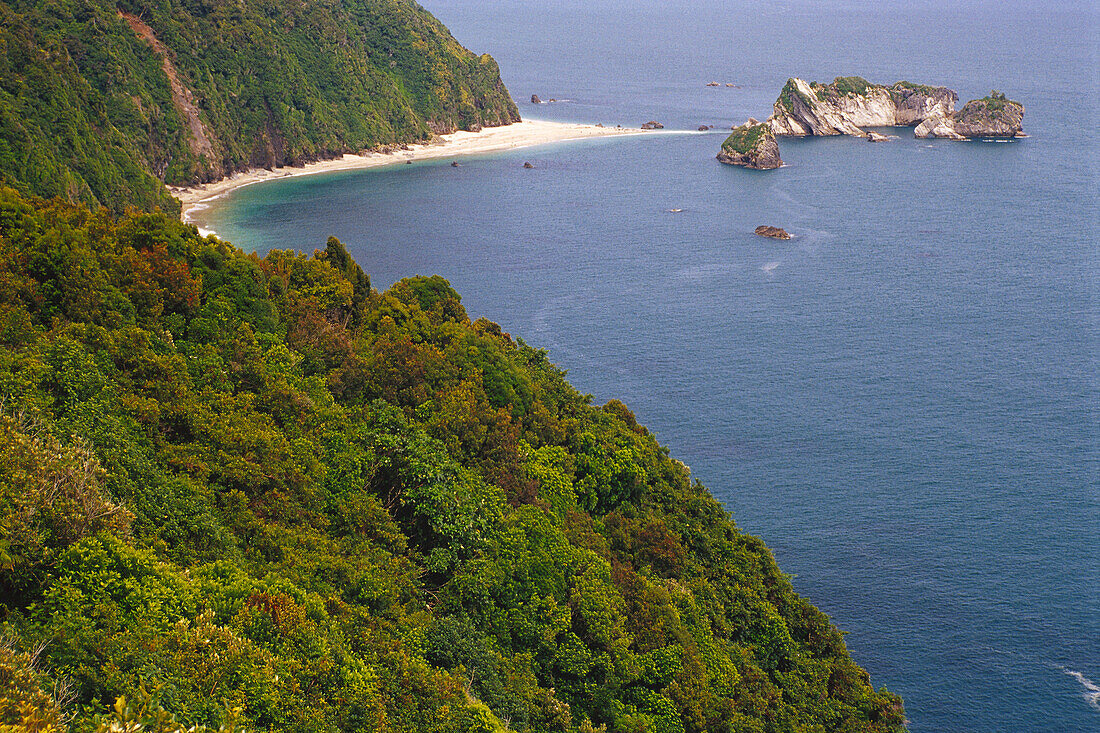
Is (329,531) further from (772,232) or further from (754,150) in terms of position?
(754,150)

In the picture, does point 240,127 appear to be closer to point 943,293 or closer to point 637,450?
point 943,293

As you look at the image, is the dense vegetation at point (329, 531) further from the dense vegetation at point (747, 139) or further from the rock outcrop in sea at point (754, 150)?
the dense vegetation at point (747, 139)

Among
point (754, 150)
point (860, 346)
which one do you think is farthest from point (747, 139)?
point (860, 346)

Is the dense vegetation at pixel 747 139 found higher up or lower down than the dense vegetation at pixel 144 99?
lower down

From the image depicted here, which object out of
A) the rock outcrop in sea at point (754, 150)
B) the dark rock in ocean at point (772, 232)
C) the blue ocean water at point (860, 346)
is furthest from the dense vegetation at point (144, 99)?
the dark rock in ocean at point (772, 232)

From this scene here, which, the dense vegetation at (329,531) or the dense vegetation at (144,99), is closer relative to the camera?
the dense vegetation at (329,531)

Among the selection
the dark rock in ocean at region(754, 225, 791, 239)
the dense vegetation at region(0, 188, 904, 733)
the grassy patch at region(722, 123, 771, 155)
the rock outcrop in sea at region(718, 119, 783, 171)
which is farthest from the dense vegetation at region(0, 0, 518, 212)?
the dark rock in ocean at region(754, 225, 791, 239)
